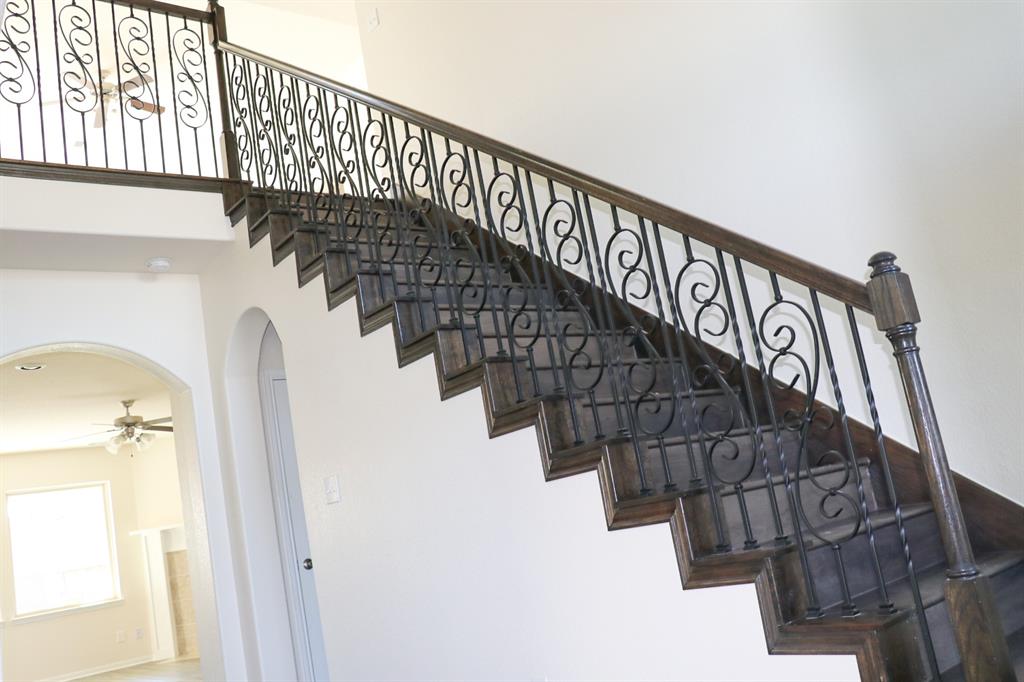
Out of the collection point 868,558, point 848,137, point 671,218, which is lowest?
point 868,558

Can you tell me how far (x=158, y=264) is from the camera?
483 centimetres

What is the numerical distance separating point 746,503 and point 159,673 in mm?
9354

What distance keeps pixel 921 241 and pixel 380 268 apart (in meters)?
2.11

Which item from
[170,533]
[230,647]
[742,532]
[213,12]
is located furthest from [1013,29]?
[170,533]

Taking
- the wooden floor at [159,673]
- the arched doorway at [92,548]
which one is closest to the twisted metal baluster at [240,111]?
the arched doorway at [92,548]

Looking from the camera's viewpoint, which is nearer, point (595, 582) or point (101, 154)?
point (595, 582)

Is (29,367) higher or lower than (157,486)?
higher

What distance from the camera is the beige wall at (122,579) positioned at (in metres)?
10.5

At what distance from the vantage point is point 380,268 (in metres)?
3.64

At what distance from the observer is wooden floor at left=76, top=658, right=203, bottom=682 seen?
9.32 meters

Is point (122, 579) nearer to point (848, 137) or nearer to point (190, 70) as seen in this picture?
point (190, 70)

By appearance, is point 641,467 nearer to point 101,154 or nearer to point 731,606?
point 731,606

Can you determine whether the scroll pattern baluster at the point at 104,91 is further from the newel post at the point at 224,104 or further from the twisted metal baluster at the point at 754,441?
the twisted metal baluster at the point at 754,441

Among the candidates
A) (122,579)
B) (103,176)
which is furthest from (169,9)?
(122,579)
